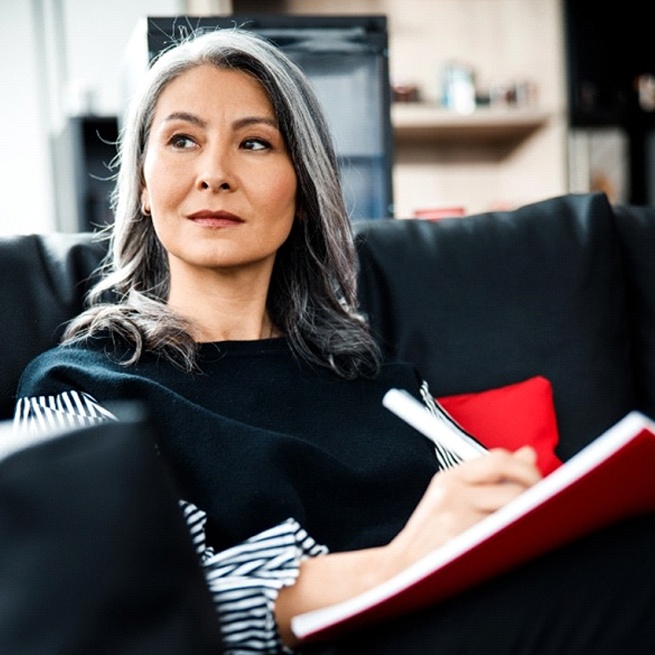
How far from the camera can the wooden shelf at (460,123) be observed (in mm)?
4020

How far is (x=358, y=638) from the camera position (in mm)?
813

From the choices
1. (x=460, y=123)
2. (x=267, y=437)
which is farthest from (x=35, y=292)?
(x=460, y=123)

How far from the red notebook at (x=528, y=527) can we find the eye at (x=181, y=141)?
0.72 meters

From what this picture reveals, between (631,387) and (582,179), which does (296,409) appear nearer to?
(631,387)

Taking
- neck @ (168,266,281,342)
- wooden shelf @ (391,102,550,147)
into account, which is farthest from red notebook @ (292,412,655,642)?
wooden shelf @ (391,102,550,147)

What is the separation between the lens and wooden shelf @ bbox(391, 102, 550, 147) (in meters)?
4.02

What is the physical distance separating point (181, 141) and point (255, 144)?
0.34ft

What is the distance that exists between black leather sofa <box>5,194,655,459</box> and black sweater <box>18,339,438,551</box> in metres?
0.27

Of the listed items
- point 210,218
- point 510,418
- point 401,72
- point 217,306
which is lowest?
point 510,418

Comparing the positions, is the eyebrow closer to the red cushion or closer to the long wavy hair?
the long wavy hair

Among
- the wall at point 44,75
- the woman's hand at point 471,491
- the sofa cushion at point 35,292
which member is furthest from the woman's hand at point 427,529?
the wall at point 44,75

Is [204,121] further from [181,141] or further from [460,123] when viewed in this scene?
[460,123]

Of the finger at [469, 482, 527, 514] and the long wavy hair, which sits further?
the long wavy hair

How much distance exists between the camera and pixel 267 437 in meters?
1.12
